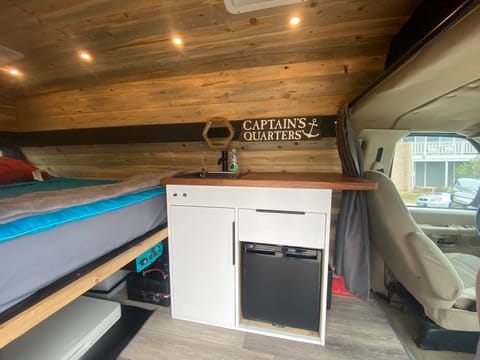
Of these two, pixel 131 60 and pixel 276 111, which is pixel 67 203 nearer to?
pixel 131 60

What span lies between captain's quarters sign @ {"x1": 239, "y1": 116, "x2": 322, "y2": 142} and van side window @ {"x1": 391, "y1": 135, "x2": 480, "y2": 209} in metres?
0.93

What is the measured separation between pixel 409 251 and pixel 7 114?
4.23 meters

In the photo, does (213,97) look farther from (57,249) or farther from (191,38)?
(57,249)

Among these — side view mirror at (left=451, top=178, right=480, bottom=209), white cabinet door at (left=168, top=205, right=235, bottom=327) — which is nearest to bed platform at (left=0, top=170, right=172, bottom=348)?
white cabinet door at (left=168, top=205, right=235, bottom=327)

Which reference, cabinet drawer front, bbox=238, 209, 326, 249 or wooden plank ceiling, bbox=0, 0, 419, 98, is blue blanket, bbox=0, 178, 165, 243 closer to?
cabinet drawer front, bbox=238, 209, 326, 249

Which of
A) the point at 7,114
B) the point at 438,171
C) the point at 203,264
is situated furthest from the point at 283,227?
the point at 7,114

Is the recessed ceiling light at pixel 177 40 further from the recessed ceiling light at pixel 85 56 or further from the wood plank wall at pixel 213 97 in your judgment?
the recessed ceiling light at pixel 85 56

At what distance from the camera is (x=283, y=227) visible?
127cm

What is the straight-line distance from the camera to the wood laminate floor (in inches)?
48.3

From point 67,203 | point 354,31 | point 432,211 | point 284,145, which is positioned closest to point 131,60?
point 67,203

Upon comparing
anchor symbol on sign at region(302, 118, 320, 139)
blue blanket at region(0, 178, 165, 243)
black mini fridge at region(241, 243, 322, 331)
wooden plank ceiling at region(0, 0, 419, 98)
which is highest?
wooden plank ceiling at region(0, 0, 419, 98)

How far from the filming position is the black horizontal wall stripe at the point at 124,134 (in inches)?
75.6

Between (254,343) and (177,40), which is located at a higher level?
(177,40)

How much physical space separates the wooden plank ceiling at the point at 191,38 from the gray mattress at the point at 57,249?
1.24 meters
